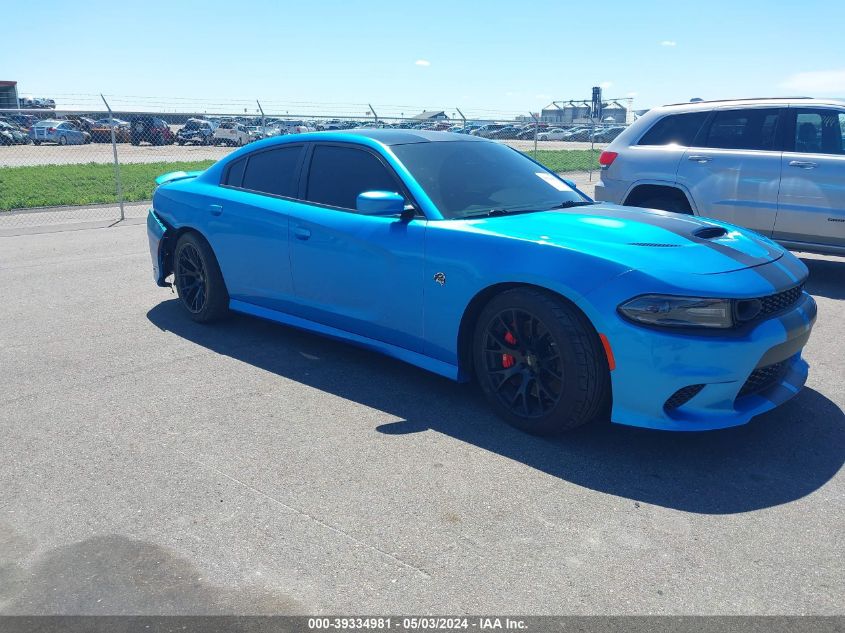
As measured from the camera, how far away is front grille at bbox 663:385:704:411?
340 cm

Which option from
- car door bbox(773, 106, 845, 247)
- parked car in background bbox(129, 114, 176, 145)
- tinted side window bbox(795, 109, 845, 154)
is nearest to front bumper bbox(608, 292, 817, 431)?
car door bbox(773, 106, 845, 247)

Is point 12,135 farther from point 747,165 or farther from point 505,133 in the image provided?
point 747,165

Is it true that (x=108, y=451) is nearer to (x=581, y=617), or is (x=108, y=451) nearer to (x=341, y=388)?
(x=341, y=388)

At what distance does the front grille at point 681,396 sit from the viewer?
340 cm

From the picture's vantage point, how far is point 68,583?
2.66m

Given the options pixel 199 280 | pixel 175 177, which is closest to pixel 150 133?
pixel 175 177

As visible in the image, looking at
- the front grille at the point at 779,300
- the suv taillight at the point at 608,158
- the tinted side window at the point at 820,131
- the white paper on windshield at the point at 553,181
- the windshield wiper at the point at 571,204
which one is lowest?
the front grille at the point at 779,300

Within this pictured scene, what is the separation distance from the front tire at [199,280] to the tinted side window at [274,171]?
24.0 inches

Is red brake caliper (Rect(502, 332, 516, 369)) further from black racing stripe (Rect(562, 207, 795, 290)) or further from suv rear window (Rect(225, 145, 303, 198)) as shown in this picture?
suv rear window (Rect(225, 145, 303, 198))

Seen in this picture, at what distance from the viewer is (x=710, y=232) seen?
4129 mm

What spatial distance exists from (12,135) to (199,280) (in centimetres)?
3049

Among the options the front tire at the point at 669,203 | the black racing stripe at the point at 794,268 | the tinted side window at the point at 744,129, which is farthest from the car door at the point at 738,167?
the black racing stripe at the point at 794,268

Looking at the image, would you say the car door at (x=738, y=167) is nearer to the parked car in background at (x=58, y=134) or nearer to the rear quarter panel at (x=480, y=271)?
the rear quarter panel at (x=480, y=271)

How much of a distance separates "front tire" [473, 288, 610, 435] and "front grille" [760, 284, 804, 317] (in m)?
0.82
